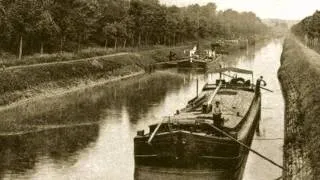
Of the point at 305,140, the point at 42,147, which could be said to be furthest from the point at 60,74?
the point at 305,140

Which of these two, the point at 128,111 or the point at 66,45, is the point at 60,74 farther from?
the point at 66,45

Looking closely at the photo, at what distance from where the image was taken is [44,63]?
52.9 m

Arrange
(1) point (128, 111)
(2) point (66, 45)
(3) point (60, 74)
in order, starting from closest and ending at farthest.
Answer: (1) point (128, 111) → (3) point (60, 74) → (2) point (66, 45)

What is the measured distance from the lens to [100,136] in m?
33.6

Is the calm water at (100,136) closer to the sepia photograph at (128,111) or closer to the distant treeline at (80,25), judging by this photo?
the sepia photograph at (128,111)

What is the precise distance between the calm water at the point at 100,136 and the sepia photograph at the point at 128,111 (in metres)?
0.08

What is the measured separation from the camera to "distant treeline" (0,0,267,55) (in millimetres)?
52125

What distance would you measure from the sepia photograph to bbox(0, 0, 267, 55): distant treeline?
194mm

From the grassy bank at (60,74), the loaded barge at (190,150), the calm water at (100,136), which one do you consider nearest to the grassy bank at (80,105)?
the calm water at (100,136)

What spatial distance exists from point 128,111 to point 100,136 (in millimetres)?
9410

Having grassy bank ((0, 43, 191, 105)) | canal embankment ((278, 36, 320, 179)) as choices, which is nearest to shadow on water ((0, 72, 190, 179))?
grassy bank ((0, 43, 191, 105))

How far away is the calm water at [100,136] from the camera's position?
26.4m

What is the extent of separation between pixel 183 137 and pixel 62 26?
42.9 m

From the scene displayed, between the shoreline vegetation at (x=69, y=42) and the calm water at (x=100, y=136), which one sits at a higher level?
the shoreline vegetation at (x=69, y=42)
